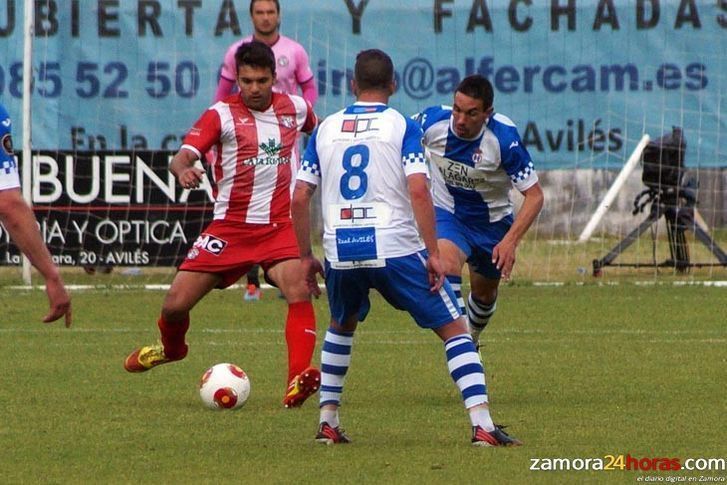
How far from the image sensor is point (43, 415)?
854cm

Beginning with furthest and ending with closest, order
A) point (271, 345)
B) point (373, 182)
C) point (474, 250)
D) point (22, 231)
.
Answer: point (271, 345)
point (474, 250)
point (373, 182)
point (22, 231)

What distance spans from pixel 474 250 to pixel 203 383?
211 cm

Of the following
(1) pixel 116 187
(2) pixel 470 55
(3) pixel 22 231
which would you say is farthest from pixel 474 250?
(2) pixel 470 55

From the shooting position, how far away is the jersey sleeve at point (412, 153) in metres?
7.23

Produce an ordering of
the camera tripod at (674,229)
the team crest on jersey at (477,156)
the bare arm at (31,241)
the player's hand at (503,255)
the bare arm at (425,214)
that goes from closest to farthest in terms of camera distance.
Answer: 1. the bare arm at (31,241)
2. the bare arm at (425,214)
3. the player's hand at (503,255)
4. the team crest on jersey at (477,156)
5. the camera tripod at (674,229)

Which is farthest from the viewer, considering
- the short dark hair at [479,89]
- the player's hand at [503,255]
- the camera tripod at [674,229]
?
the camera tripod at [674,229]

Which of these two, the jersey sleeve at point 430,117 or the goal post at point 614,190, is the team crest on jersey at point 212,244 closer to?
the jersey sleeve at point 430,117

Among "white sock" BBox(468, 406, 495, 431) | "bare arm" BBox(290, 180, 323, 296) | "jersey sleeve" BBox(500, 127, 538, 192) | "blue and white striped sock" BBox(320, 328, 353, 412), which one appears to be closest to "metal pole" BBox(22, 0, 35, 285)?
"jersey sleeve" BBox(500, 127, 538, 192)

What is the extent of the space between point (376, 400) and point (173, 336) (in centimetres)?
122

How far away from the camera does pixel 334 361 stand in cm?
771

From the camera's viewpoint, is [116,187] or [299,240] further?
[116,187]

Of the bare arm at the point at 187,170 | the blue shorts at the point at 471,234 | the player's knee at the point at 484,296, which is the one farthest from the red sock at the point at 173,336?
the player's knee at the point at 484,296

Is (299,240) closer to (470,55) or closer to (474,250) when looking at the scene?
(474,250)

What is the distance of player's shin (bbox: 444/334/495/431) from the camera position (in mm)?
7258
